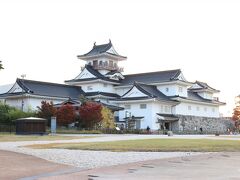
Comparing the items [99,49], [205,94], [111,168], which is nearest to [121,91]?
[99,49]

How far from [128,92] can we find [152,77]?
7.49 metres

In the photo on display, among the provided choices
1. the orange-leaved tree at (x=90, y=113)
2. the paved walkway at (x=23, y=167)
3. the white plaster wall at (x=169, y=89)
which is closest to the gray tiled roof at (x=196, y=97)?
the white plaster wall at (x=169, y=89)

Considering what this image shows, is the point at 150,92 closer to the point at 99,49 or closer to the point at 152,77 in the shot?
the point at 152,77

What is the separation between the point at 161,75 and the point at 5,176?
60.3 m

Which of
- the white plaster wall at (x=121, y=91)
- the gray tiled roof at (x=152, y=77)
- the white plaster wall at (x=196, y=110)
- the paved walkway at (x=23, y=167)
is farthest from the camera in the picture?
the white plaster wall at (x=121, y=91)

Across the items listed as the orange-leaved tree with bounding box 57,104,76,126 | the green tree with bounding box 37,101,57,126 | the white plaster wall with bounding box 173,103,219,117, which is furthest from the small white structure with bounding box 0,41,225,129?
the orange-leaved tree with bounding box 57,104,76,126

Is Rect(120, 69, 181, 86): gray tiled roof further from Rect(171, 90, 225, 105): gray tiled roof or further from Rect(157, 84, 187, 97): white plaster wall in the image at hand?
Rect(171, 90, 225, 105): gray tiled roof

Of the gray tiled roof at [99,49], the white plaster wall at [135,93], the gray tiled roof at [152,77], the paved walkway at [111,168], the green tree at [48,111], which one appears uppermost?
the gray tiled roof at [99,49]

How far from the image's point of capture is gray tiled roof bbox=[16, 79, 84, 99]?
60494mm

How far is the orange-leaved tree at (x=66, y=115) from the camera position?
5019 centimetres

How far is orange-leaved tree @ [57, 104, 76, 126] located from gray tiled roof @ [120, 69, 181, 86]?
21.5 meters

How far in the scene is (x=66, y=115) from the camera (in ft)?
165

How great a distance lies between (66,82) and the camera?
73500 millimetres

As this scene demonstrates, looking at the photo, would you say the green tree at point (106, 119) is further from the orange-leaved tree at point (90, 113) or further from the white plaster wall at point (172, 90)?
the white plaster wall at point (172, 90)
